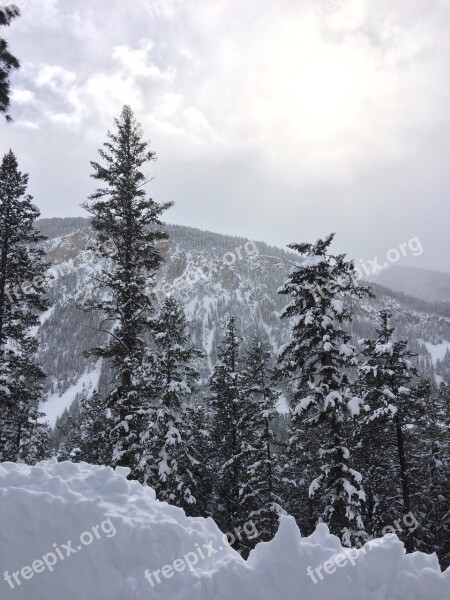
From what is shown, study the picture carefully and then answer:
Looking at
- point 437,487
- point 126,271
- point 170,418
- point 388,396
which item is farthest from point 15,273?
point 437,487

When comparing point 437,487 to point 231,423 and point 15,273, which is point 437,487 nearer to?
point 231,423

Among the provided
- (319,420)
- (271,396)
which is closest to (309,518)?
(271,396)

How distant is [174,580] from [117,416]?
29.1ft

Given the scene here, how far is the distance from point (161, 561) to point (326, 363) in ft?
27.7

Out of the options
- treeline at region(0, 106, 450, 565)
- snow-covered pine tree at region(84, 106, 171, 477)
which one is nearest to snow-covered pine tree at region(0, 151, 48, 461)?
treeline at region(0, 106, 450, 565)

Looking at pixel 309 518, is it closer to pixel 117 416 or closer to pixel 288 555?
pixel 117 416

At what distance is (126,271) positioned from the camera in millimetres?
13305

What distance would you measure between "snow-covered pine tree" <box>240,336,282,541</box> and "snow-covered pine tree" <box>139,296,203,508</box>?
117 inches

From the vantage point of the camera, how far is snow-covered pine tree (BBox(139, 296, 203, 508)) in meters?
16.9

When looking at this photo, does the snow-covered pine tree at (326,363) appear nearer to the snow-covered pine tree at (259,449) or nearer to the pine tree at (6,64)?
the snow-covered pine tree at (259,449)

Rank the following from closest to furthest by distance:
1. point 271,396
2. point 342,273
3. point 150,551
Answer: point 150,551 → point 342,273 → point 271,396

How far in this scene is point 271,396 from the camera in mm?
20188

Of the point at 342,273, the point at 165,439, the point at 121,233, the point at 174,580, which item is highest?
the point at 121,233

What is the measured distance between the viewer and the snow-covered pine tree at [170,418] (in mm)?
16859
